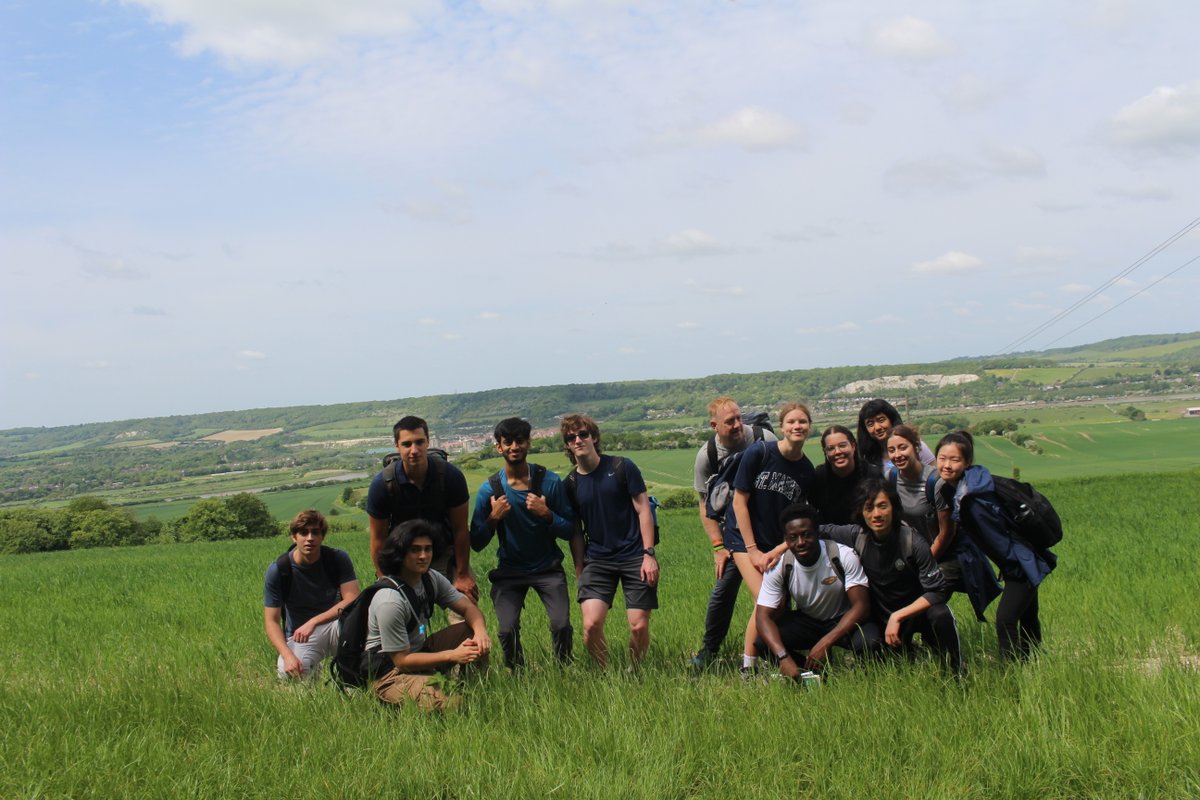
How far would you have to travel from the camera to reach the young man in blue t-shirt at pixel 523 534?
5754 millimetres

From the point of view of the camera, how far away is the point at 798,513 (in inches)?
201

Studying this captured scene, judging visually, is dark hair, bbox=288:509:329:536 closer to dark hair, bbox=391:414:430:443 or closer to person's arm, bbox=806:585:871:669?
dark hair, bbox=391:414:430:443

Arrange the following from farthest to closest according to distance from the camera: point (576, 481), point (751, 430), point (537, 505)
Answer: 1. point (751, 430)
2. point (576, 481)
3. point (537, 505)

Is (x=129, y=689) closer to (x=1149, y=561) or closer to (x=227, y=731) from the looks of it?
(x=227, y=731)

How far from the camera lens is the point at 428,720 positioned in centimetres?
450

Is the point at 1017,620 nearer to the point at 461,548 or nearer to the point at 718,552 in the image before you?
the point at 718,552

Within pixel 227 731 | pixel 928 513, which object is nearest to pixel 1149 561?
pixel 928 513

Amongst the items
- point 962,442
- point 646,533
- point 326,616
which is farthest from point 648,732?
point 326,616

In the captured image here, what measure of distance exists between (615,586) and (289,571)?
7.72 feet

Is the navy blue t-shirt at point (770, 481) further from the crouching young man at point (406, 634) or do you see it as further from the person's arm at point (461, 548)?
the crouching young man at point (406, 634)

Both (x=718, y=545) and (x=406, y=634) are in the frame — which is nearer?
(x=406, y=634)

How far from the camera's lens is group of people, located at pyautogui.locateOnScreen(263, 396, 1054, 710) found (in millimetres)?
4996

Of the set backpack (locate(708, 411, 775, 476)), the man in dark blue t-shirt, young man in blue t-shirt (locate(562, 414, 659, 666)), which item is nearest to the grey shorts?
young man in blue t-shirt (locate(562, 414, 659, 666))

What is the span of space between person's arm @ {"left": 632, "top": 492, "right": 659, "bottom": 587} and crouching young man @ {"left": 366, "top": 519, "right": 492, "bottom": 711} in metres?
1.22
